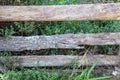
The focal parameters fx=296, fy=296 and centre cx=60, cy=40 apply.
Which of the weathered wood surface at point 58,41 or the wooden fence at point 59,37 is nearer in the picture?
the wooden fence at point 59,37

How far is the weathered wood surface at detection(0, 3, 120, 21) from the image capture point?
3.64 m

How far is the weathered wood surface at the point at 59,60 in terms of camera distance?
400cm

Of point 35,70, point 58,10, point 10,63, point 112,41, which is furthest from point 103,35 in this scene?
point 10,63

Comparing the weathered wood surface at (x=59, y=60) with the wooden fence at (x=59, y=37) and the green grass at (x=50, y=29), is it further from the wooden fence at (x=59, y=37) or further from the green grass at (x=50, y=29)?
the green grass at (x=50, y=29)

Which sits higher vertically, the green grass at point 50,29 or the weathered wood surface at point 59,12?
the weathered wood surface at point 59,12

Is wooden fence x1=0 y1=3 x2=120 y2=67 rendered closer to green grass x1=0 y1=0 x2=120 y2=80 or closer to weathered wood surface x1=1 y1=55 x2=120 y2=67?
weathered wood surface x1=1 y1=55 x2=120 y2=67

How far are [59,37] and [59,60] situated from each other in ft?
1.10

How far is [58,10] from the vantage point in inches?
143

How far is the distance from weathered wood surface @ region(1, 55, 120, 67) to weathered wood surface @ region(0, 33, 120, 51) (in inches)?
6.3

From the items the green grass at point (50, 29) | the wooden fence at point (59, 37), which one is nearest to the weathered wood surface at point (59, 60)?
the wooden fence at point (59, 37)

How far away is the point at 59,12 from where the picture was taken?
365 centimetres

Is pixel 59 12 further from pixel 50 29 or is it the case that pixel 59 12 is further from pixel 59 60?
pixel 59 60

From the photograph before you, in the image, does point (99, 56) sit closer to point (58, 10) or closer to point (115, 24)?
point (115, 24)

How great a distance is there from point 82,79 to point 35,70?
2.13ft
